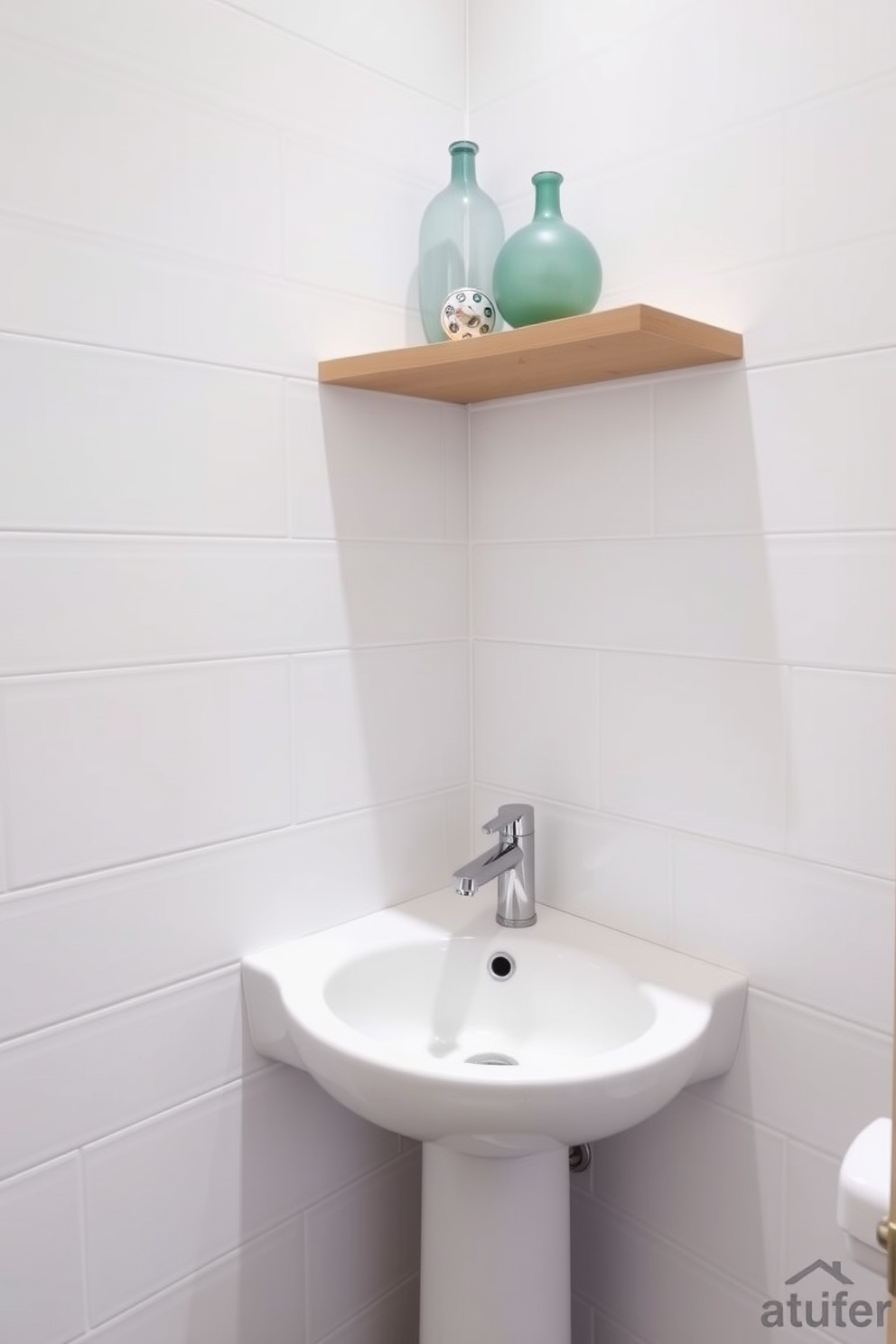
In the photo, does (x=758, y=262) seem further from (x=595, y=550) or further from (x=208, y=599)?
(x=208, y=599)

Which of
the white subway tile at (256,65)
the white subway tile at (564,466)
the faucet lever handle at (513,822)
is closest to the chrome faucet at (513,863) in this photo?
the faucet lever handle at (513,822)

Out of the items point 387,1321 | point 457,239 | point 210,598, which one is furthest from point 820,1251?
point 457,239

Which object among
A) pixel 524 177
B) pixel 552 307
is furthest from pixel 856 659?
pixel 524 177

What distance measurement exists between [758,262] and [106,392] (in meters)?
0.69

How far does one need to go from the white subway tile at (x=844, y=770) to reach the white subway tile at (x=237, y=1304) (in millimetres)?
807

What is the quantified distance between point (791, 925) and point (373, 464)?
2.44ft

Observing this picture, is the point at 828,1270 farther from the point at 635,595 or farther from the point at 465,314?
the point at 465,314

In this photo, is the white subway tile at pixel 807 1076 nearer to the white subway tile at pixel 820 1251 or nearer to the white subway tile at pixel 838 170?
the white subway tile at pixel 820 1251

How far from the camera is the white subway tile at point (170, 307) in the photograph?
3.19ft

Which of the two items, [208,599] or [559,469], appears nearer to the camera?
[208,599]

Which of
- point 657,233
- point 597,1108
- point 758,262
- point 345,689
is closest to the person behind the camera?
point 597,1108

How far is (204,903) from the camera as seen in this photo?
116cm

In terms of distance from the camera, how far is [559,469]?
130 centimetres

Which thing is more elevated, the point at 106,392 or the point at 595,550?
the point at 106,392
